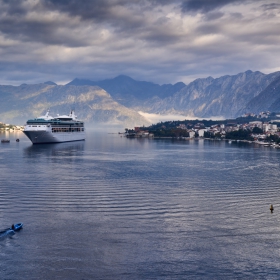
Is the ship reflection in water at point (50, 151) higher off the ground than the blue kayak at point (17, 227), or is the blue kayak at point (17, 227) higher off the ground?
the ship reflection in water at point (50, 151)

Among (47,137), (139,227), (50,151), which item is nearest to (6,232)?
(139,227)

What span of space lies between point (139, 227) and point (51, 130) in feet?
231

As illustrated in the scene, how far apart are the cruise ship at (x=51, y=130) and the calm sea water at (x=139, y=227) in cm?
4677

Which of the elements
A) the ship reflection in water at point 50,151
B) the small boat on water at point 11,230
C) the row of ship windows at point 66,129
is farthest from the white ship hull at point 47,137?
the small boat on water at point 11,230

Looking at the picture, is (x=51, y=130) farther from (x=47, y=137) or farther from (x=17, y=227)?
(x=17, y=227)

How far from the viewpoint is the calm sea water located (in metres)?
18.3

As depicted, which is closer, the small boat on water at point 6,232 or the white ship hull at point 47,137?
the small boat on water at point 6,232

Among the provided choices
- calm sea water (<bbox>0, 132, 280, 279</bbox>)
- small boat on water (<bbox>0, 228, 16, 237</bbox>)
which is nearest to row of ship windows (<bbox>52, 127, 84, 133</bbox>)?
calm sea water (<bbox>0, 132, 280, 279</bbox>)

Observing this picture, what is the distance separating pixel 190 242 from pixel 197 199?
944 centimetres

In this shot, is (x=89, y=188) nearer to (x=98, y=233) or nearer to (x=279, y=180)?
(x=98, y=233)

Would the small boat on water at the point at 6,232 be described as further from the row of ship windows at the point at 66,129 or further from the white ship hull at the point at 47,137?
the row of ship windows at the point at 66,129

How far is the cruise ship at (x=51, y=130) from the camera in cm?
8700

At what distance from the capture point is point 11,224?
23.4m

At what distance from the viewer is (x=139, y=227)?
23125mm
